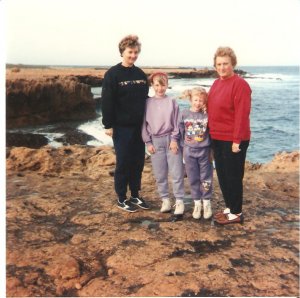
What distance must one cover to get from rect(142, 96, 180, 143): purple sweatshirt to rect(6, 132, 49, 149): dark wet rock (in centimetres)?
630

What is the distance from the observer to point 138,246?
3.17m

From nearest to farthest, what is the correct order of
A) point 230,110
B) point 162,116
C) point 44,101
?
point 230,110, point 162,116, point 44,101

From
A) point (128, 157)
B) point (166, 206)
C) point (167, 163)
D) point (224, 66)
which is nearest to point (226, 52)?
point (224, 66)

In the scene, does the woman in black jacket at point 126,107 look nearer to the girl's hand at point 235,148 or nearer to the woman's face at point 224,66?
the woman's face at point 224,66

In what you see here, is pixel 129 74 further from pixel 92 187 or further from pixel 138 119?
pixel 92 187

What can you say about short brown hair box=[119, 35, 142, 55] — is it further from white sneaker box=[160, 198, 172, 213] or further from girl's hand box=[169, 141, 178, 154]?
white sneaker box=[160, 198, 172, 213]

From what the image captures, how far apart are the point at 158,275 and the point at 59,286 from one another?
71cm

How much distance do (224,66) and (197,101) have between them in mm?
408

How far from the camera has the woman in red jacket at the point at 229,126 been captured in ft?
10.8

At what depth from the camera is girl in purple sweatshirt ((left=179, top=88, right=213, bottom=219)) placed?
3.57 meters

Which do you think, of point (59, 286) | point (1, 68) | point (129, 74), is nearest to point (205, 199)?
point (129, 74)

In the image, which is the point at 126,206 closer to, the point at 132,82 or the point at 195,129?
the point at 195,129

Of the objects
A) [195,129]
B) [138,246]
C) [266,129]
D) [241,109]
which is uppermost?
[241,109]

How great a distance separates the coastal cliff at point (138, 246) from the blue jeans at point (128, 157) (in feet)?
0.97
